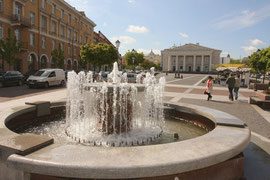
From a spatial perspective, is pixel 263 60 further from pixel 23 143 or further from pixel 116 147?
pixel 23 143

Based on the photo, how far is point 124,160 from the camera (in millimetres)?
2443

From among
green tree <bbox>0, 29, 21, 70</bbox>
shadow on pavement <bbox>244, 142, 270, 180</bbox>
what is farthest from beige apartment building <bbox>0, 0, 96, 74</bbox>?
shadow on pavement <bbox>244, 142, 270, 180</bbox>

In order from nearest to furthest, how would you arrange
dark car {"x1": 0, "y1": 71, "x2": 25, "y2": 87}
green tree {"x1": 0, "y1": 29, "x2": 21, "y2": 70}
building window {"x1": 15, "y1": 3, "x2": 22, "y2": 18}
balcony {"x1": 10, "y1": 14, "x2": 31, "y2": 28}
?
dark car {"x1": 0, "y1": 71, "x2": 25, "y2": 87} → green tree {"x1": 0, "y1": 29, "x2": 21, "y2": 70} → balcony {"x1": 10, "y1": 14, "x2": 31, "y2": 28} → building window {"x1": 15, "y1": 3, "x2": 22, "y2": 18}

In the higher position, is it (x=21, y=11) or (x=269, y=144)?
(x=21, y=11)

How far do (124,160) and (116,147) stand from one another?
51cm

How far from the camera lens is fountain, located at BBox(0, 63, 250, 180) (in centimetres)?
233

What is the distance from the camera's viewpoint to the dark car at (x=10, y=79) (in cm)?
1761

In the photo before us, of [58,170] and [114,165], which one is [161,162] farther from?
[58,170]

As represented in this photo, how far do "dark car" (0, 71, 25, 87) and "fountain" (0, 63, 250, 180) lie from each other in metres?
14.5

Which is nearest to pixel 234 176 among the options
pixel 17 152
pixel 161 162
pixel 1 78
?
pixel 161 162

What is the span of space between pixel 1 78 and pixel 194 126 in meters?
18.1

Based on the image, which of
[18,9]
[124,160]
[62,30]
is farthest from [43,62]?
[124,160]

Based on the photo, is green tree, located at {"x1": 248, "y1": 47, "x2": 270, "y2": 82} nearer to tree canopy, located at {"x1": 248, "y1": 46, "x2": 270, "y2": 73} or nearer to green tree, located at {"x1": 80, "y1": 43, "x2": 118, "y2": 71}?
tree canopy, located at {"x1": 248, "y1": 46, "x2": 270, "y2": 73}

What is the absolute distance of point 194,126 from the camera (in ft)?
19.9
